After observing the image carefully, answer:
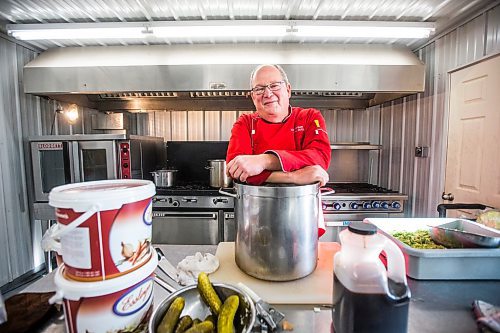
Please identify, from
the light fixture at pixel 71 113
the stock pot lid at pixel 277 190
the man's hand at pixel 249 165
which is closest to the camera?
the stock pot lid at pixel 277 190

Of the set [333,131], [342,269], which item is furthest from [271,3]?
[342,269]

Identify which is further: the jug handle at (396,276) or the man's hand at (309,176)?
the man's hand at (309,176)

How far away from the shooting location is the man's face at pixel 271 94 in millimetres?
1124

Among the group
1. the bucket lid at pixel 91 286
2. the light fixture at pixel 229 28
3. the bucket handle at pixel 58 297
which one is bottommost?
the bucket handle at pixel 58 297

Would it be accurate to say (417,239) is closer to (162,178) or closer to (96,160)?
(162,178)

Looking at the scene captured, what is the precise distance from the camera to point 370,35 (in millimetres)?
1982

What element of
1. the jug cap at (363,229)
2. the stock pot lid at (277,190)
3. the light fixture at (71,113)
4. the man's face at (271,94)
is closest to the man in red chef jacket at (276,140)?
the man's face at (271,94)

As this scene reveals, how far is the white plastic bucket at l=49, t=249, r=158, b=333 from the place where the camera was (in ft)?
1.65

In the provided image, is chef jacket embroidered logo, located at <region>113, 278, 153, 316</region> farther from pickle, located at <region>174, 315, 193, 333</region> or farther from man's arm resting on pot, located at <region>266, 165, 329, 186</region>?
man's arm resting on pot, located at <region>266, 165, 329, 186</region>

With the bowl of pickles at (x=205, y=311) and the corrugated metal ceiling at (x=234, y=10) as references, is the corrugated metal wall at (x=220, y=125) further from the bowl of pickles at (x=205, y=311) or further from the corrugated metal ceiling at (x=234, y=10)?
the bowl of pickles at (x=205, y=311)

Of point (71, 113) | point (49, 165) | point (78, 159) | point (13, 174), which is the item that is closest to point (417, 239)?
point (78, 159)

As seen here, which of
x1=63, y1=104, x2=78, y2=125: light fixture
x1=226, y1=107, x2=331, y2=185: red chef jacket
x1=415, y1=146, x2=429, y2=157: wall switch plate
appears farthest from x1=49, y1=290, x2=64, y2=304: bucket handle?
x1=63, y1=104, x2=78, y2=125: light fixture

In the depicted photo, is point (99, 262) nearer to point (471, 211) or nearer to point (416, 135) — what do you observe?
point (471, 211)

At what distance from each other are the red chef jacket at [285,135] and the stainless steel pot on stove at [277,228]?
0.34 m
